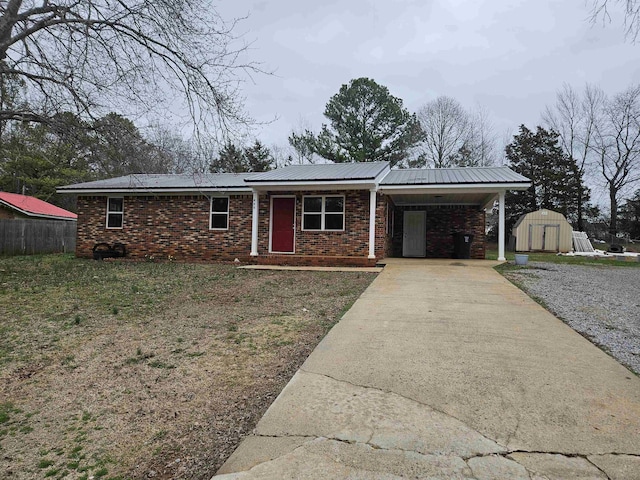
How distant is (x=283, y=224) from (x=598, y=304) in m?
9.18

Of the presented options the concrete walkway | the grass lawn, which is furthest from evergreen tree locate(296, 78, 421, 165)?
the concrete walkway

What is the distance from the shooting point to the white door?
54.5ft

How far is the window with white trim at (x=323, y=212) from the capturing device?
42.3 ft

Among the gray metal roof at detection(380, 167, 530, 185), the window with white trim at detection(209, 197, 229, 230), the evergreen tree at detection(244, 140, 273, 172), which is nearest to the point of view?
the gray metal roof at detection(380, 167, 530, 185)

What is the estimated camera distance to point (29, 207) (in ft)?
69.2

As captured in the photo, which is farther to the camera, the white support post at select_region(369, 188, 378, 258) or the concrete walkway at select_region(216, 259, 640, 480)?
the white support post at select_region(369, 188, 378, 258)

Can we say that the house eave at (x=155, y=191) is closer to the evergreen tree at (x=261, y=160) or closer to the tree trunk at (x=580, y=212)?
the evergreen tree at (x=261, y=160)

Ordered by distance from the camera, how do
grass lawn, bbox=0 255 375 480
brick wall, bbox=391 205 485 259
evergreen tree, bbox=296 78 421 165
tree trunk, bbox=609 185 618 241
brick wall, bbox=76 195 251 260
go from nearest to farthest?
grass lawn, bbox=0 255 375 480, brick wall, bbox=76 195 251 260, brick wall, bbox=391 205 485 259, evergreen tree, bbox=296 78 421 165, tree trunk, bbox=609 185 618 241

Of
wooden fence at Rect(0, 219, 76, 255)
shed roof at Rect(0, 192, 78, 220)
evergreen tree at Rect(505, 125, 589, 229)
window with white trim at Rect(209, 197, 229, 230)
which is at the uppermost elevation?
evergreen tree at Rect(505, 125, 589, 229)

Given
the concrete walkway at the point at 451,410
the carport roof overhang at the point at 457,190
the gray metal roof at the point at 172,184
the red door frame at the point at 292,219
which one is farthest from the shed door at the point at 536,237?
the concrete walkway at the point at 451,410

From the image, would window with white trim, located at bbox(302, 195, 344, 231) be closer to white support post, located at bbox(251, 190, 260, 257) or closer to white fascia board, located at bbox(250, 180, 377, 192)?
white fascia board, located at bbox(250, 180, 377, 192)

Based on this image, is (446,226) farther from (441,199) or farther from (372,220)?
(372,220)

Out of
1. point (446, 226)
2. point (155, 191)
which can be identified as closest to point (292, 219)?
point (155, 191)

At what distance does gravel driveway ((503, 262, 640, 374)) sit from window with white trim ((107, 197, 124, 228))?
13.6 m
